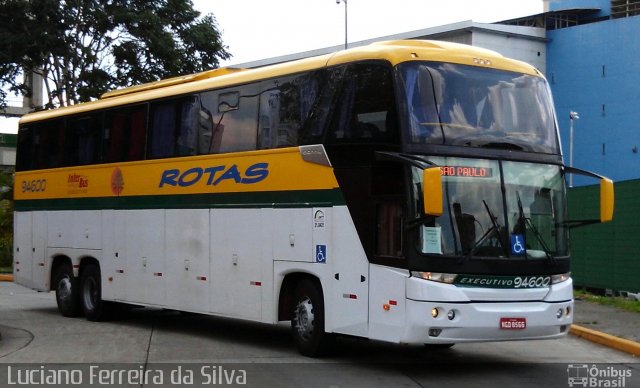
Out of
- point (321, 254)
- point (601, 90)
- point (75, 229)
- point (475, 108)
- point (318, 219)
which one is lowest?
point (321, 254)

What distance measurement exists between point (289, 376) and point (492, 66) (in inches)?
192

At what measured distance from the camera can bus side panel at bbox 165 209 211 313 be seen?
15.2 meters

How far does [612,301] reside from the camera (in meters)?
19.8

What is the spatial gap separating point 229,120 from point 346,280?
3748mm

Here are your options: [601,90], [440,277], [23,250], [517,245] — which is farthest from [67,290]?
[601,90]

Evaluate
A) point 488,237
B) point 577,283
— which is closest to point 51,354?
point 488,237

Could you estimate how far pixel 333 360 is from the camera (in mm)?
12781

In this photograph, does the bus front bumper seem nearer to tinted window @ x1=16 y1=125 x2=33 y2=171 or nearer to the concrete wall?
tinted window @ x1=16 y1=125 x2=33 y2=171

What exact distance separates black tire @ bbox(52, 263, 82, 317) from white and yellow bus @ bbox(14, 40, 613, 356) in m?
2.71

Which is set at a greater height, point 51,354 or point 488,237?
point 488,237

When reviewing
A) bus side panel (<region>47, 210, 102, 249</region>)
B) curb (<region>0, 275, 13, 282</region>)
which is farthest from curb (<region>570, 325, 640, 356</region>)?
curb (<region>0, 275, 13, 282</region>)

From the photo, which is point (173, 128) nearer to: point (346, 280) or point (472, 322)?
point (346, 280)

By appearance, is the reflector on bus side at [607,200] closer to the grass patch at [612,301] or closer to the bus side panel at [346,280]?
the bus side panel at [346,280]

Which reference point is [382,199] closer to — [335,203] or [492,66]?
[335,203]
